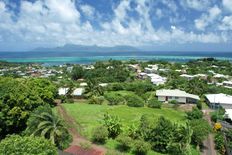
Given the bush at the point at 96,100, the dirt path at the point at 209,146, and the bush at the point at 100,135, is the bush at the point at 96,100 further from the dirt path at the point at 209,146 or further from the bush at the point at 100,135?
the dirt path at the point at 209,146

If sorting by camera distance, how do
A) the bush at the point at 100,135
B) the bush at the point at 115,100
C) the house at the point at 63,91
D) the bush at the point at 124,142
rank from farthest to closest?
the house at the point at 63,91
the bush at the point at 115,100
the bush at the point at 100,135
the bush at the point at 124,142

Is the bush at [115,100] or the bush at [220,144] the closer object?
the bush at [220,144]

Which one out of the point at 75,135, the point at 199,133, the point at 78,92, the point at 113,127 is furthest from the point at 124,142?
the point at 78,92

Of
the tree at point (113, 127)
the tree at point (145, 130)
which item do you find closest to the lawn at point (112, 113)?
the tree at point (113, 127)

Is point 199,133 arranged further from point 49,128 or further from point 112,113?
point 49,128

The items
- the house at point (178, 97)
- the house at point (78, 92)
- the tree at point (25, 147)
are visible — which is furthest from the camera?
the house at point (78, 92)

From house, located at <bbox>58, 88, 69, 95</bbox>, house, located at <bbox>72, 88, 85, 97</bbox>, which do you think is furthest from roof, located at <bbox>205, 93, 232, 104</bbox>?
house, located at <bbox>58, 88, 69, 95</bbox>

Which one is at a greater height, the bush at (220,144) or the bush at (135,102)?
the bush at (135,102)
